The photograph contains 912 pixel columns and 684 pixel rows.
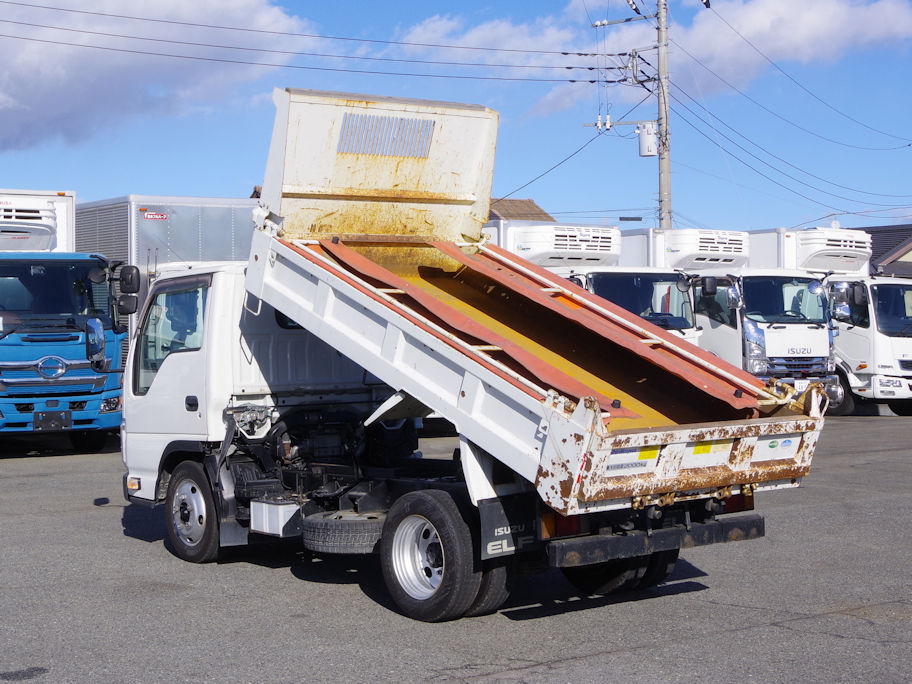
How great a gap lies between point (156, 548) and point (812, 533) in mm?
5469

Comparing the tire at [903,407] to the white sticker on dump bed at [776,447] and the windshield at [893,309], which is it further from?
the white sticker on dump bed at [776,447]

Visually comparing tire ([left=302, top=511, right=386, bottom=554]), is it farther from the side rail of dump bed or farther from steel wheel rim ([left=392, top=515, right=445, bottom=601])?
the side rail of dump bed

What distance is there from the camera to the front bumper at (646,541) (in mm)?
6246

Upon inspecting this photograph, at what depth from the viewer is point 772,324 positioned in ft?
60.1

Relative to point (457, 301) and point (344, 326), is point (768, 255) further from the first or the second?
point (344, 326)

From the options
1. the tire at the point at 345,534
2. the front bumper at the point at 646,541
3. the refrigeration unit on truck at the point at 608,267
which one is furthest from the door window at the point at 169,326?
the refrigeration unit on truck at the point at 608,267

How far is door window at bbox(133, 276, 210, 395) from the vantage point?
8570 millimetres

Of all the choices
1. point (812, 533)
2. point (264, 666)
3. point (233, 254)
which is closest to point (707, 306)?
point (233, 254)

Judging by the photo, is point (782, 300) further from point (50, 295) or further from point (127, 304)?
point (127, 304)

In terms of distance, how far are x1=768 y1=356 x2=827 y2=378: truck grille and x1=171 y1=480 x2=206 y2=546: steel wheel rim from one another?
11737mm

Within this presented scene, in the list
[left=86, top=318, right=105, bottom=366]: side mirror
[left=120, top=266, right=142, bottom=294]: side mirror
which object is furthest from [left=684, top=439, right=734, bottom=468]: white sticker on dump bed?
[left=86, top=318, right=105, bottom=366]: side mirror

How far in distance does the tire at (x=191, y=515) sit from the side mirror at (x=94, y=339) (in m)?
4.93

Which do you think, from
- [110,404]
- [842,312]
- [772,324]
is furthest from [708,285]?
[110,404]

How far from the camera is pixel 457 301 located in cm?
827
